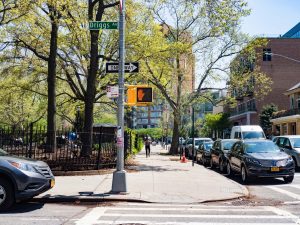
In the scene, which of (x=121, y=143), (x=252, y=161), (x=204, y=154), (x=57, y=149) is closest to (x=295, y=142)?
(x=204, y=154)

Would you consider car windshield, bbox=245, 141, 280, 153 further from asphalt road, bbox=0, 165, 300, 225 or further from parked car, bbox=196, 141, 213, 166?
parked car, bbox=196, 141, 213, 166

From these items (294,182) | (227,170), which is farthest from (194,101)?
(294,182)

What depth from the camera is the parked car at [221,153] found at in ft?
68.6

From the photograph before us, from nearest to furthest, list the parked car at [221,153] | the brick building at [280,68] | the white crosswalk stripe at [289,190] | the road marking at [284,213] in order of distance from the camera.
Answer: the road marking at [284,213], the white crosswalk stripe at [289,190], the parked car at [221,153], the brick building at [280,68]

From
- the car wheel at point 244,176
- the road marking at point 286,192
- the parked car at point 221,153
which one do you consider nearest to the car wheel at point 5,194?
the road marking at point 286,192

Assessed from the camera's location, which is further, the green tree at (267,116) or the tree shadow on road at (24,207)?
the green tree at (267,116)

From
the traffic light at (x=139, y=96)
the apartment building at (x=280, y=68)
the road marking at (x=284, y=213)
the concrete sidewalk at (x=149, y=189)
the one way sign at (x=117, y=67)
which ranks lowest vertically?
the road marking at (x=284, y=213)

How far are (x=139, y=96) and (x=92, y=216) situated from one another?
436 cm

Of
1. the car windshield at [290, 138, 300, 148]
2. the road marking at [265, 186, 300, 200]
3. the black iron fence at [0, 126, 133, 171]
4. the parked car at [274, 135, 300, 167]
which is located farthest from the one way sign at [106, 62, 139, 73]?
the car windshield at [290, 138, 300, 148]

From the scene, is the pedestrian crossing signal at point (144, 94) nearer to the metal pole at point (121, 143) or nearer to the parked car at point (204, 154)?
the metal pole at point (121, 143)

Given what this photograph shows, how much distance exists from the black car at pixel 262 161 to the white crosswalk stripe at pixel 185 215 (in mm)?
5221

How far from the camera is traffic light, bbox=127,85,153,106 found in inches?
482

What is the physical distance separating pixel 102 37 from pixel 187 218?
2291cm

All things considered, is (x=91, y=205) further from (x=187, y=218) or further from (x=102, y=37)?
(x=102, y=37)
